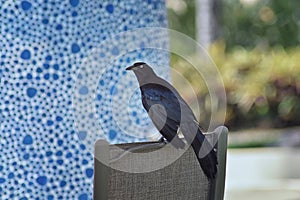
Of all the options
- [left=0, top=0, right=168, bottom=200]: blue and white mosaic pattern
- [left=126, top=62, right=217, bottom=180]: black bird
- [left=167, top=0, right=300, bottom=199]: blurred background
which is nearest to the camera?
[left=126, top=62, right=217, bottom=180]: black bird

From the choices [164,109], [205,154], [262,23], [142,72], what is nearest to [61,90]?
[142,72]

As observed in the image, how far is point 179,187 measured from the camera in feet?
6.64

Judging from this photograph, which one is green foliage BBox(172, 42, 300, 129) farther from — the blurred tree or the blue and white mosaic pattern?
the blue and white mosaic pattern

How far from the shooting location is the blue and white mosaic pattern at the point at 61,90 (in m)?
2.86

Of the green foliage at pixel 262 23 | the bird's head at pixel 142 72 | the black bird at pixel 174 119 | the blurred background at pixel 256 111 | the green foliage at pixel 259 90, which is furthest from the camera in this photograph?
the green foliage at pixel 262 23

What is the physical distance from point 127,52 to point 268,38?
350 inches

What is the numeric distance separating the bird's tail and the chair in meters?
0.01

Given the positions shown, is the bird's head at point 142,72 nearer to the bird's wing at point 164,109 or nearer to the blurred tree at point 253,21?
the bird's wing at point 164,109

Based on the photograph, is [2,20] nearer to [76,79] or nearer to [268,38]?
[76,79]

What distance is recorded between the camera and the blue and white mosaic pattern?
2.86 metres

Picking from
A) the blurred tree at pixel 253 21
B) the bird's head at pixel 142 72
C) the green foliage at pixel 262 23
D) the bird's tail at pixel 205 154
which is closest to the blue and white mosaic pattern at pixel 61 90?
the bird's head at pixel 142 72

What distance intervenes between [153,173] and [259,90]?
6842 mm

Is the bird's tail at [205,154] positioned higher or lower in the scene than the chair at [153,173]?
higher

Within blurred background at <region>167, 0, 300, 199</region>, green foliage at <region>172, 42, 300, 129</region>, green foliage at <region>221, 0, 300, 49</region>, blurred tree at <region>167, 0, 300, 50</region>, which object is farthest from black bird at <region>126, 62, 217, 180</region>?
green foliage at <region>221, 0, 300, 49</region>
